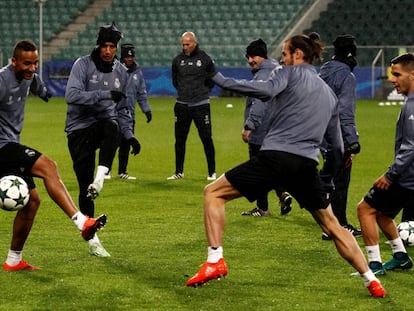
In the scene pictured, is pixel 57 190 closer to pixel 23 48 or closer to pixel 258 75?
pixel 23 48

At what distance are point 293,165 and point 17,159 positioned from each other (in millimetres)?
2521

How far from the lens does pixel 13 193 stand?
8.89 meters

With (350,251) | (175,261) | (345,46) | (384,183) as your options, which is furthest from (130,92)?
(350,251)

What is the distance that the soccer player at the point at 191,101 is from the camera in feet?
59.0

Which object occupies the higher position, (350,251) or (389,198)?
(389,198)

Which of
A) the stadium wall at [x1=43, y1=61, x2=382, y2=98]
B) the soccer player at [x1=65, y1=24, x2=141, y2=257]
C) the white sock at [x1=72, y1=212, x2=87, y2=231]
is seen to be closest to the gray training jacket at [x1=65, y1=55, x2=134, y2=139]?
the soccer player at [x1=65, y1=24, x2=141, y2=257]

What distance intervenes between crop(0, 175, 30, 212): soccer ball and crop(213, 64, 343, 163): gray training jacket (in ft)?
7.06

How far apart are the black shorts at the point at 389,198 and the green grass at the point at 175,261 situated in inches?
25.3

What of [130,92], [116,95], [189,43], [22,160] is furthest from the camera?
[130,92]

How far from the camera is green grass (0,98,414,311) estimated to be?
824 centimetres

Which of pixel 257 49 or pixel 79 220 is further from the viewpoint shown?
pixel 257 49

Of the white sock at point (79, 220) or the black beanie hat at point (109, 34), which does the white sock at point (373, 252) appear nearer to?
the white sock at point (79, 220)

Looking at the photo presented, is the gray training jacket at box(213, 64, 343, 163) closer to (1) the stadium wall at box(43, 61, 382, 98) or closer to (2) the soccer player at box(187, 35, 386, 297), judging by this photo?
(2) the soccer player at box(187, 35, 386, 297)

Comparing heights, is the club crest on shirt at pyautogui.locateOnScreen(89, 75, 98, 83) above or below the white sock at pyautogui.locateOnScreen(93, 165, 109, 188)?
above
